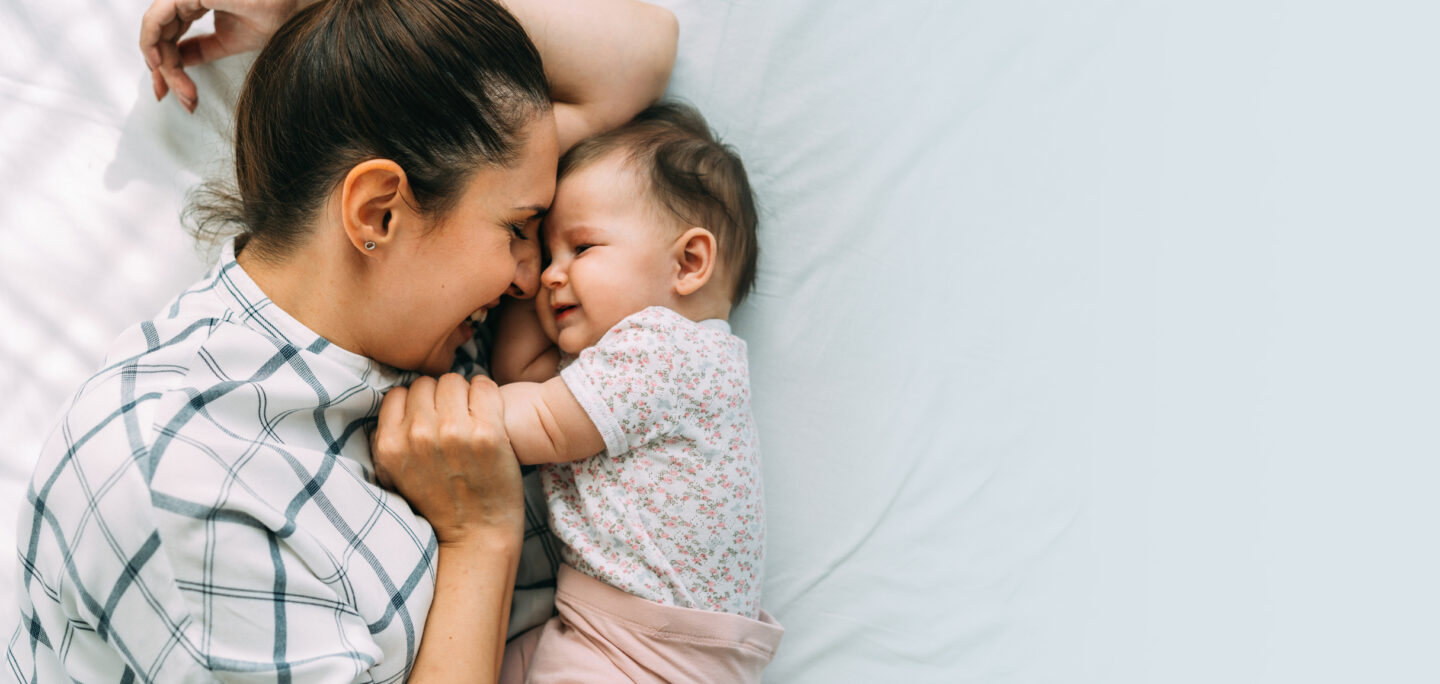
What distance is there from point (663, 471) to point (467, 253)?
0.35 meters

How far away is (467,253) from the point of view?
969 mm

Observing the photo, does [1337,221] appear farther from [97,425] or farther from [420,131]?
Result: [97,425]

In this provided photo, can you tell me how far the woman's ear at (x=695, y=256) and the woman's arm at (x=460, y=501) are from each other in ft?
0.90

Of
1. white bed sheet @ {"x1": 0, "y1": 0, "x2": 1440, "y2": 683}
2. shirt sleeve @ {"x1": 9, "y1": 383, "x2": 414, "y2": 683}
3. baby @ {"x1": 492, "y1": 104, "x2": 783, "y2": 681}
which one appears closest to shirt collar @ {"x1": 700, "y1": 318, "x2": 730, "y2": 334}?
baby @ {"x1": 492, "y1": 104, "x2": 783, "y2": 681}

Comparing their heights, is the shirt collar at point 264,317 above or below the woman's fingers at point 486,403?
above

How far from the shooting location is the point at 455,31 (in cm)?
91

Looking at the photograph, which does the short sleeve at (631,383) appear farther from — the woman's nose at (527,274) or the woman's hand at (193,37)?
the woman's hand at (193,37)

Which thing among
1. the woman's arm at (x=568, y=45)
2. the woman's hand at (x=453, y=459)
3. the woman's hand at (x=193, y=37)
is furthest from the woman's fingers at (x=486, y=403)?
the woman's hand at (x=193, y=37)

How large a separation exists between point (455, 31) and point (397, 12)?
0.06 meters

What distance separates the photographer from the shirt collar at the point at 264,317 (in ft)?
3.18

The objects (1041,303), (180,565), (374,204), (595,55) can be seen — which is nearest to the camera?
(180,565)

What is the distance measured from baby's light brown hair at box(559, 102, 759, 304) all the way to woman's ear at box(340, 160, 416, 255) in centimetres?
24

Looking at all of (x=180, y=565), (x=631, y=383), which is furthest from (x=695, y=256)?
(x=180, y=565)

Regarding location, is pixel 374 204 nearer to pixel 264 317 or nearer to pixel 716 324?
pixel 264 317
